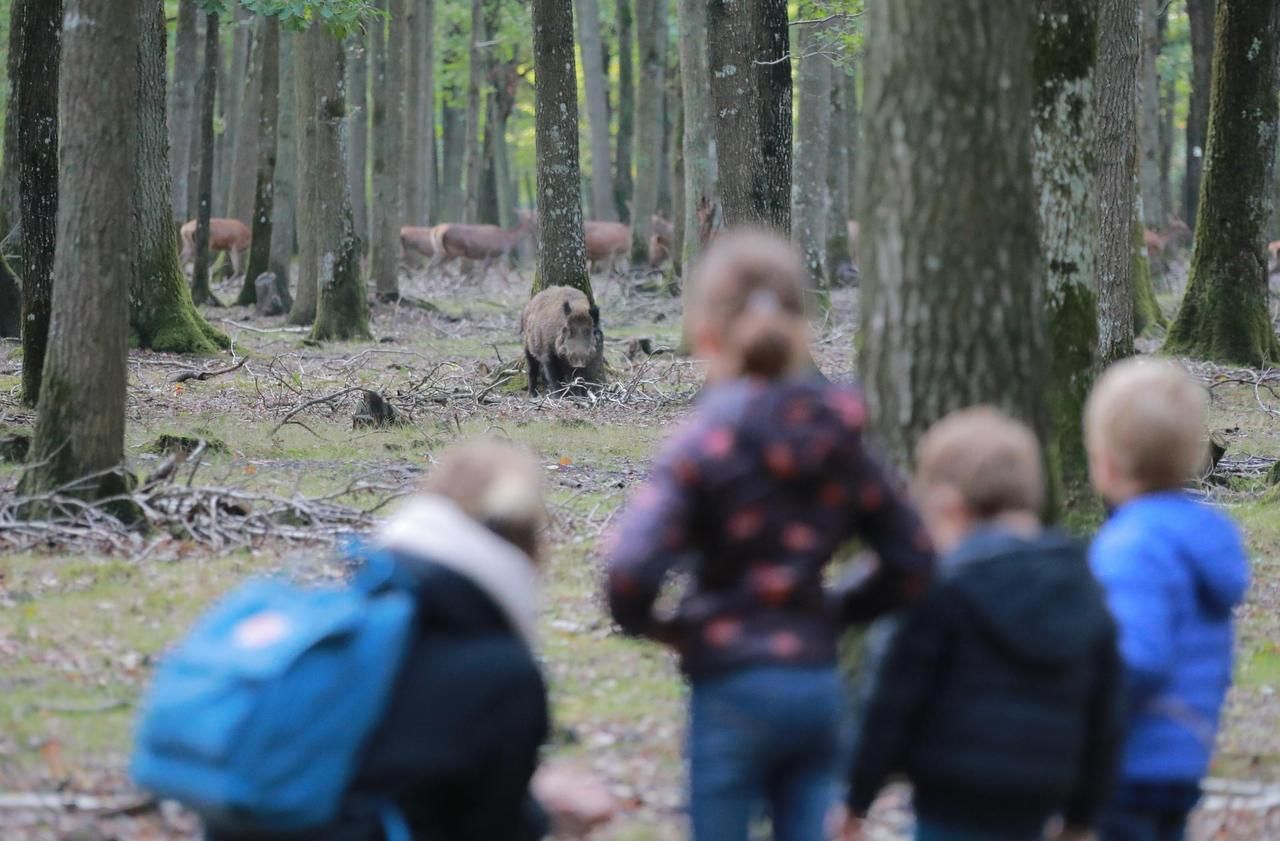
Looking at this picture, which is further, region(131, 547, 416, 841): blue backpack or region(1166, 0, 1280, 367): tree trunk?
region(1166, 0, 1280, 367): tree trunk

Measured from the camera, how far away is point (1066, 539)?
360cm

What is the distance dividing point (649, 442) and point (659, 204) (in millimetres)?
34506

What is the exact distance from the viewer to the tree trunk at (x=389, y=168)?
2656cm

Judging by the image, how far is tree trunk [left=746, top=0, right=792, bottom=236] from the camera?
545 inches

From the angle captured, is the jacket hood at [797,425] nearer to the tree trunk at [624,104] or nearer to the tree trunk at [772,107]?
the tree trunk at [772,107]

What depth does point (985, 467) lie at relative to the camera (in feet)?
11.6

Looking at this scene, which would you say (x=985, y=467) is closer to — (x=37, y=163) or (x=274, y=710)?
(x=274, y=710)

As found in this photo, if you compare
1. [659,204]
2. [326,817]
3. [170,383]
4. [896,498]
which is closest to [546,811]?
[326,817]

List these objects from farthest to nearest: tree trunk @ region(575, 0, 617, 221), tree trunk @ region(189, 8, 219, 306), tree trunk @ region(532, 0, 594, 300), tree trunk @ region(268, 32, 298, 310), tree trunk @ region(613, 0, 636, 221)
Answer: tree trunk @ region(613, 0, 636, 221), tree trunk @ region(575, 0, 617, 221), tree trunk @ region(268, 32, 298, 310), tree trunk @ region(189, 8, 219, 306), tree trunk @ region(532, 0, 594, 300)

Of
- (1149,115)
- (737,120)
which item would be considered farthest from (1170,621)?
(1149,115)

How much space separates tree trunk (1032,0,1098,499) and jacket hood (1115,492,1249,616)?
4.26 metres

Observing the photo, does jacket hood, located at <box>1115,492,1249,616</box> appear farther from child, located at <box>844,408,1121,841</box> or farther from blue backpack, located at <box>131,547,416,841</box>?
blue backpack, located at <box>131,547,416,841</box>

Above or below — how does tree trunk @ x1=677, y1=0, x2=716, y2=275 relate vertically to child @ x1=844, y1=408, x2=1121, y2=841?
above

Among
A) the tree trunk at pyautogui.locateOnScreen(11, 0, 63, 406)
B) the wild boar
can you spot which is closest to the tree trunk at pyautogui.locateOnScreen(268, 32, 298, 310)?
the wild boar
